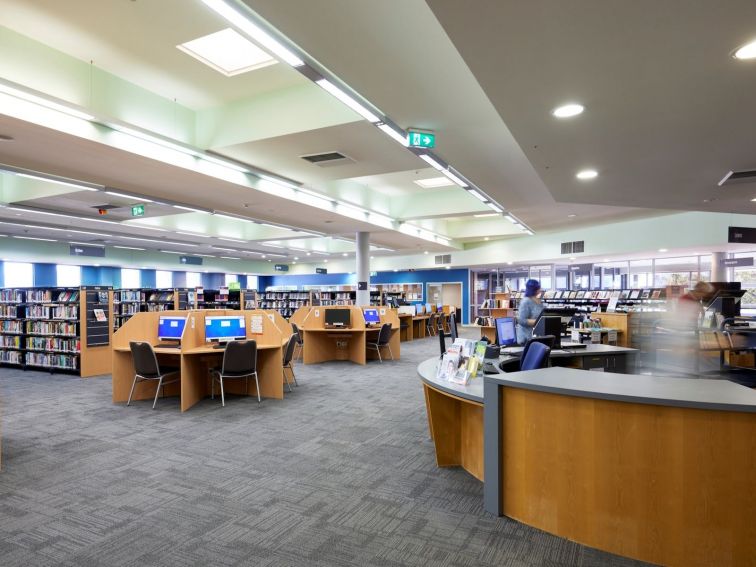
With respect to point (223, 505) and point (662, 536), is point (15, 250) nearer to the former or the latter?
point (223, 505)

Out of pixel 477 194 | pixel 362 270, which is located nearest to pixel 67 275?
pixel 362 270

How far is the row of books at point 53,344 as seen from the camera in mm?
8778

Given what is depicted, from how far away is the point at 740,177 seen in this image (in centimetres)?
562

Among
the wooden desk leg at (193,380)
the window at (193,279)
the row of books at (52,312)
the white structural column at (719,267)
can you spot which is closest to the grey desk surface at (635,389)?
the wooden desk leg at (193,380)

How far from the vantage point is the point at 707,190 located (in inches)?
255

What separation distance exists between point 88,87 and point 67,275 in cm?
1632

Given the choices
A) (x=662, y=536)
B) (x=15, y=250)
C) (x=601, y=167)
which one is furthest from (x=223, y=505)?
(x=15, y=250)

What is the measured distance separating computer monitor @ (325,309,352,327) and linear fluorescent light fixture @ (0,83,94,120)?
18.7 feet

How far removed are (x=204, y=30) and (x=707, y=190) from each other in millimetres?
6896

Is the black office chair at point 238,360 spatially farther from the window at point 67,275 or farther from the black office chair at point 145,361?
the window at point 67,275

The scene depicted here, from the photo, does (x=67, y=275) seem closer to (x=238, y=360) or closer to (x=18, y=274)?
(x=18, y=274)

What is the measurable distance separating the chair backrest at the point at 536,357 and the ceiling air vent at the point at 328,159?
3939 mm

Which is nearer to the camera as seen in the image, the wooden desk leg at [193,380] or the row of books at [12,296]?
the wooden desk leg at [193,380]

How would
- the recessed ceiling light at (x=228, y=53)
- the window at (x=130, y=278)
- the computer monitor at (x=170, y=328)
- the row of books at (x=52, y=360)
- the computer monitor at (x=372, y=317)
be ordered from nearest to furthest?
the recessed ceiling light at (x=228, y=53) < the computer monitor at (x=170, y=328) < the row of books at (x=52, y=360) < the computer monitor at (x=372, y=317) < the window at (x=130, y=278)
